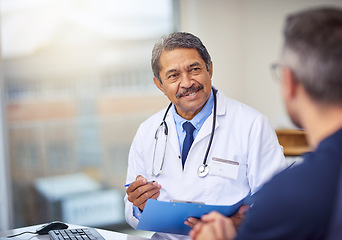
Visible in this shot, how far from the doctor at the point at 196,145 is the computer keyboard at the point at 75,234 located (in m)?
0.21

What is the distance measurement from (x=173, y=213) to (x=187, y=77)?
2.08 feet

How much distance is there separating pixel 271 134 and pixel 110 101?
230 cm

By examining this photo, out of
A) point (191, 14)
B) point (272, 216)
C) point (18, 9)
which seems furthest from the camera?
point (191, 14)

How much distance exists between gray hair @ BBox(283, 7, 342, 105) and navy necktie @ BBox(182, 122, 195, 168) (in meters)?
1.05

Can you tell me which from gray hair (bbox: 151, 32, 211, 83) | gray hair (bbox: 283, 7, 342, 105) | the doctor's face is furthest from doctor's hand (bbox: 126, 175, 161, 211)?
gray hair (bbox: 283, 7, 342, 105)

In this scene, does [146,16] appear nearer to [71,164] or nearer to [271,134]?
[71,164]

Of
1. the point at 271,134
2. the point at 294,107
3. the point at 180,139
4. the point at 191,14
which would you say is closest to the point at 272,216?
the point at 294,107

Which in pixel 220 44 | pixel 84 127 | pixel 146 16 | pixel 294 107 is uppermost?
pixel 146 16

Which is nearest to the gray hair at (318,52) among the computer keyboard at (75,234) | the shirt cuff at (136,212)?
the computer keyboard at (75,234)

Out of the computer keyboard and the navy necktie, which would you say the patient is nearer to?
the computer keyboard

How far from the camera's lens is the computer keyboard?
164 centimetres

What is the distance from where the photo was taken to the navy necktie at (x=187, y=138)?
195 centimetres

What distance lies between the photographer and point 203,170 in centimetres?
185

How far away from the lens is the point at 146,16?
403cm
